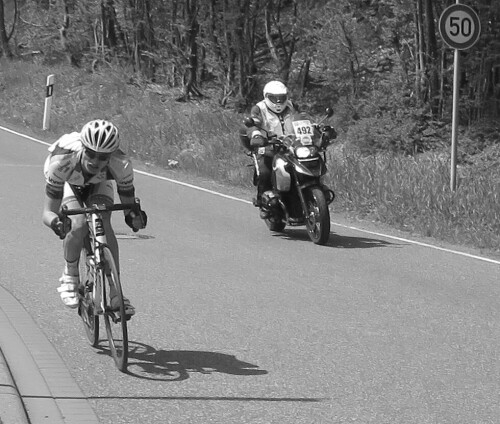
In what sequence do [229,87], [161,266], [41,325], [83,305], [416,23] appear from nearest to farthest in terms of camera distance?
1. [83,305]
2. [41,325]
3. [161,266]
4. [416,23]
5. [229,87]

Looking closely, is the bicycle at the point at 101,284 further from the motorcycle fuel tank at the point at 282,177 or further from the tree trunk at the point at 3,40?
the tree trunk at the point at 3,40

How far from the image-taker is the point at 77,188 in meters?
7.97

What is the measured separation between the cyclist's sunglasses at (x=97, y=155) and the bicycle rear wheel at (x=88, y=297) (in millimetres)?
674

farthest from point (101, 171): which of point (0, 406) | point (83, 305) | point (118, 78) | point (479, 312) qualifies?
point (118, 78)

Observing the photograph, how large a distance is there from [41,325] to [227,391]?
2189 millimetres

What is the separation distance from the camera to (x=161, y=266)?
11.4 metres

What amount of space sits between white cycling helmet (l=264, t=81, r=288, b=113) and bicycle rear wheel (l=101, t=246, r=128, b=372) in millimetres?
6630

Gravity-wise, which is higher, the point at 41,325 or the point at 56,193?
the point at 56,193

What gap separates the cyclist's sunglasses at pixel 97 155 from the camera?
7474 millimetres

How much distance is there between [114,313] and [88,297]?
2.11 ft

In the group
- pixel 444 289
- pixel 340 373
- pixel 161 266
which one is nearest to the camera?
pixel 340 373

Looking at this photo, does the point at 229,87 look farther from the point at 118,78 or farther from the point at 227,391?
the point at 227,391

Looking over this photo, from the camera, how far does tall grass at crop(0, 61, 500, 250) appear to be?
596 inches

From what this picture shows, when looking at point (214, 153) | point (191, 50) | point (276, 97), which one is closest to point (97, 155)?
point (276, 97)
